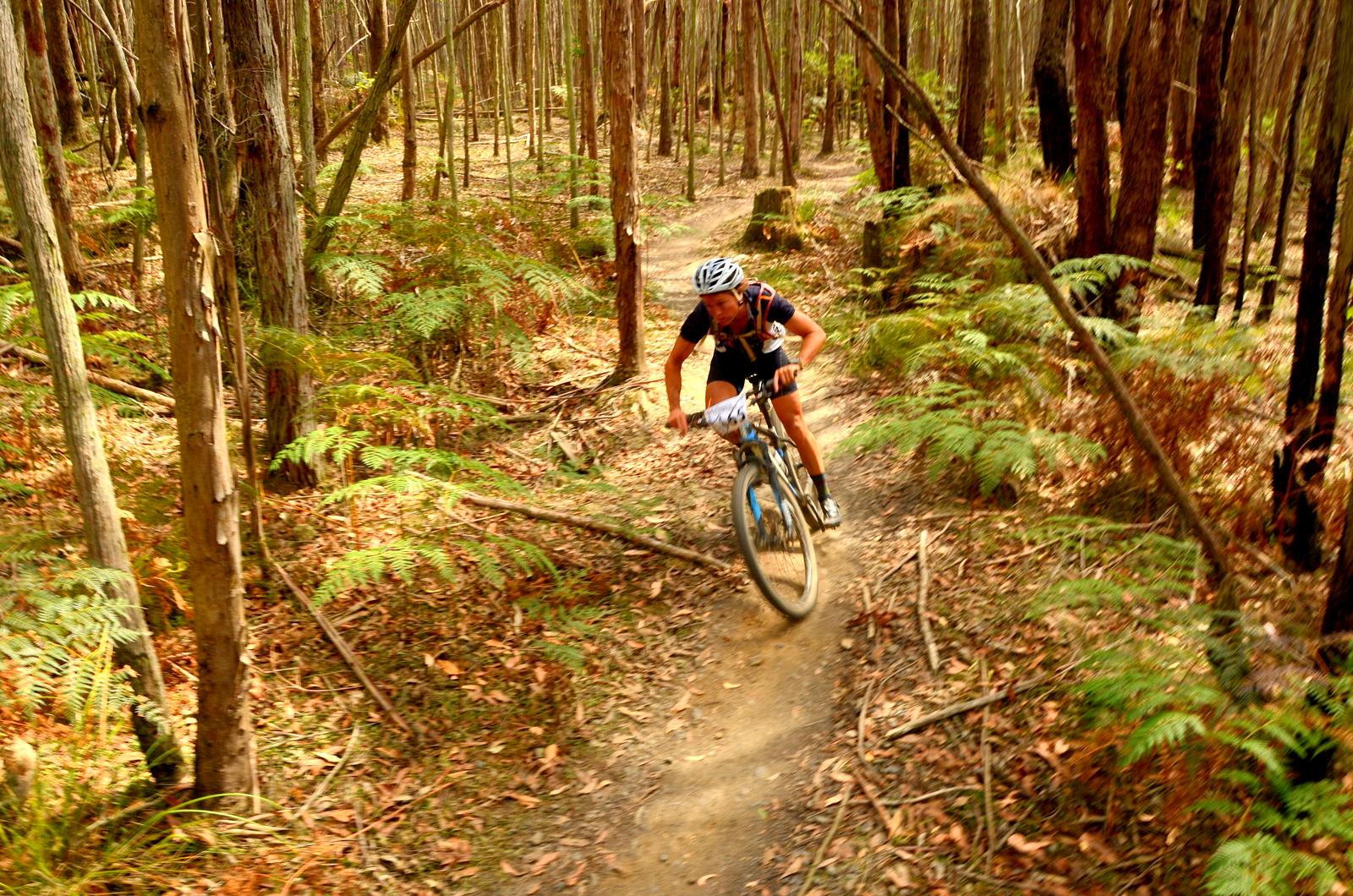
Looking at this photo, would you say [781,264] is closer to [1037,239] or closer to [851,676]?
[1037,239]

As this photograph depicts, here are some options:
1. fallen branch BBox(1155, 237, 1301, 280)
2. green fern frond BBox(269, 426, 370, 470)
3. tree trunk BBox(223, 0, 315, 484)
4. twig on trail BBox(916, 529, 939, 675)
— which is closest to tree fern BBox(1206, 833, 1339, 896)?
twig on trail BBox(916, 529, 939, 675)

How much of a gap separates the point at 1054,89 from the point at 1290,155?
192 inches

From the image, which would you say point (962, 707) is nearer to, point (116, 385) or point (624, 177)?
point (624, 177)

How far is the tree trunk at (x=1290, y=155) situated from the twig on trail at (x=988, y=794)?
1.71 metres

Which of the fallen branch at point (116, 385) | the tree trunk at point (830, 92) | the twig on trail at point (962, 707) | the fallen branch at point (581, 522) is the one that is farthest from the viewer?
the tree trunk at point (830, 92)

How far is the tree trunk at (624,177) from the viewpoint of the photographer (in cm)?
827

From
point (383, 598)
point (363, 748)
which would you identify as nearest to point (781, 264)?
point (383, 598)

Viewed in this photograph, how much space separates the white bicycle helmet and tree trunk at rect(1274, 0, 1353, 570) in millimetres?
2948

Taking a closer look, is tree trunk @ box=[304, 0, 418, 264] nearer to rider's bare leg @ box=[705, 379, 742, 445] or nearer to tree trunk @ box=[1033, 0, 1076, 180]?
rider's bare leg @ box=[705, 379, 742, 445]

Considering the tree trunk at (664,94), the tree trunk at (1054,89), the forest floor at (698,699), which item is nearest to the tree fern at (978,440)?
the forest floor at (698,699)

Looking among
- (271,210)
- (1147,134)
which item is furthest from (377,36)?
(1147,134)

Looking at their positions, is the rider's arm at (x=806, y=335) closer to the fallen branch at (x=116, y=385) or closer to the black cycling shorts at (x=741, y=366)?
the black cycling shorts at (x=741, y=366)

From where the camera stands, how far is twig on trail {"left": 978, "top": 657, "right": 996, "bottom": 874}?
375cm

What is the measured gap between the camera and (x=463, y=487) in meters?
5.89
